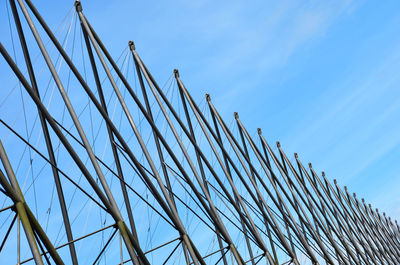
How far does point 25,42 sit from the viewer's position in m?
21.6

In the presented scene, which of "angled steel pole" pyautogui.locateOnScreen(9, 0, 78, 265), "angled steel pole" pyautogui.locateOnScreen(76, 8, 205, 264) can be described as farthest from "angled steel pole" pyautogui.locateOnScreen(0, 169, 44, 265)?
"angled steel pole" pyautogui.locateOnScreen(76, 8, 205, 264)

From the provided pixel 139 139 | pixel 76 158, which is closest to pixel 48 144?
pixel 139 139

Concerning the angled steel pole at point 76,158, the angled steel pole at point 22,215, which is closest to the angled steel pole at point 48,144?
the angled steel pole at point 76,158

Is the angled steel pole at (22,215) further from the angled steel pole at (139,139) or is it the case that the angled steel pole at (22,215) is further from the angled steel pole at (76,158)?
the angled steel pole at (139,139)

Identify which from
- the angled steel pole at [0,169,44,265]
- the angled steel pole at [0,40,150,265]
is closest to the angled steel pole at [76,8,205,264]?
the angled steel pole at [0,40,150,265]

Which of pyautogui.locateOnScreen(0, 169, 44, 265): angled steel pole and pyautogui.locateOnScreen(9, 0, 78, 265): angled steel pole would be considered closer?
pyautogui.locateOnScreen(0, 169, 44, 265): angled steel pole

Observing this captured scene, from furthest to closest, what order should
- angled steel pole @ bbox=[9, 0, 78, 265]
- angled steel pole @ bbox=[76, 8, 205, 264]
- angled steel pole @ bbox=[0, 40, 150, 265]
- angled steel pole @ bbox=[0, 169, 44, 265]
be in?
angled steel pole @ bbox=[9, 0, 78, 265], angled steel pole @ bbox=[76, 8, 205, 264], angled steel pole @ bbox=[0, 40, 150, 265], angled steel pole @ bbox=[0, 169, 44, 265]

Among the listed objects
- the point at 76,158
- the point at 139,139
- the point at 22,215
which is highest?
the point at 139,139

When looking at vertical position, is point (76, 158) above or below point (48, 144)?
below

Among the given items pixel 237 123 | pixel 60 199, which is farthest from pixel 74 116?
pixel 237 123

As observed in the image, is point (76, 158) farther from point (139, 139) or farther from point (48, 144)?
point (139, 139)

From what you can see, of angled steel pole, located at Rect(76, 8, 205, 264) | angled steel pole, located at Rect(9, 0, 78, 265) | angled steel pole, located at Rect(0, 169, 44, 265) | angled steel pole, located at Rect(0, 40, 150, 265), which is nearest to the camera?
angled steel pole, located at Rect(0, 169, 44, 265)

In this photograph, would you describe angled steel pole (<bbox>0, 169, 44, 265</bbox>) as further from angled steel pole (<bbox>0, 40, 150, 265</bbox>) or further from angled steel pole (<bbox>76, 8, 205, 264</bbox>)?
angled steel pole (<bbox>76, 8, 205, 264</bbox>)

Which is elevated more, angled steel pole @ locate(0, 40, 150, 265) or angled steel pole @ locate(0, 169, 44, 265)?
angled steel pole @ locate(0, 40, 150, 265)
